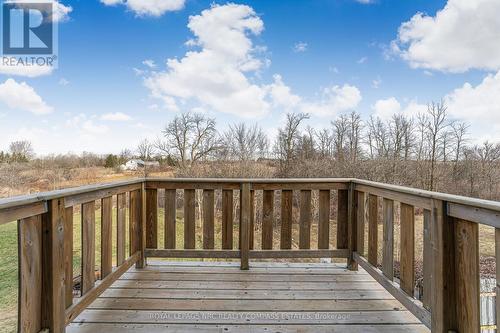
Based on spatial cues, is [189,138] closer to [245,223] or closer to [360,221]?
[245,223]

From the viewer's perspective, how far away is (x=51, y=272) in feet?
5.15

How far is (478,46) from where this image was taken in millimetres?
10516

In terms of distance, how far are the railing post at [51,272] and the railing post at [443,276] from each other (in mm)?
2126

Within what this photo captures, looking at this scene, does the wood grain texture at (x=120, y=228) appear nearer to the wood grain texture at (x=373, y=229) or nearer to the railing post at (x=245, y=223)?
the railing post at (x=245, y=223)

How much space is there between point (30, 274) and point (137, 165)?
13270 mm

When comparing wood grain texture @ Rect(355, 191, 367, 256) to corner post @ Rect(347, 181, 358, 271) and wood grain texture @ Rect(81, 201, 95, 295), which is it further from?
wood grain texture @ Rect(81, 201, 95, 295)

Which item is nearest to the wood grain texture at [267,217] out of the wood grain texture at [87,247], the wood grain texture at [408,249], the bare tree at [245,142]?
the wood grain texture at [408,249]

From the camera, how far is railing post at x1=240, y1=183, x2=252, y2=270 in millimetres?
2992

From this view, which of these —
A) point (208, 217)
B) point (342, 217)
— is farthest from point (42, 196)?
point (342, 217)

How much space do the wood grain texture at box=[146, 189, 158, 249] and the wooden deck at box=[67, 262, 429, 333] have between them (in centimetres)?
26

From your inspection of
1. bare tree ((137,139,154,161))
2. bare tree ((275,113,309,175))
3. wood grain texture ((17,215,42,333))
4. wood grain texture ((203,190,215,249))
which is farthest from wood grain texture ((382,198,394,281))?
bare tree ((137,139,154,161))

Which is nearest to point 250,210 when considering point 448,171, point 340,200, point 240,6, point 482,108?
point 340,200

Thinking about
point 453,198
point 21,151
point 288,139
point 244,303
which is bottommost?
point 244,303

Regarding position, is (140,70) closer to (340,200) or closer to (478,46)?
(340,200)
